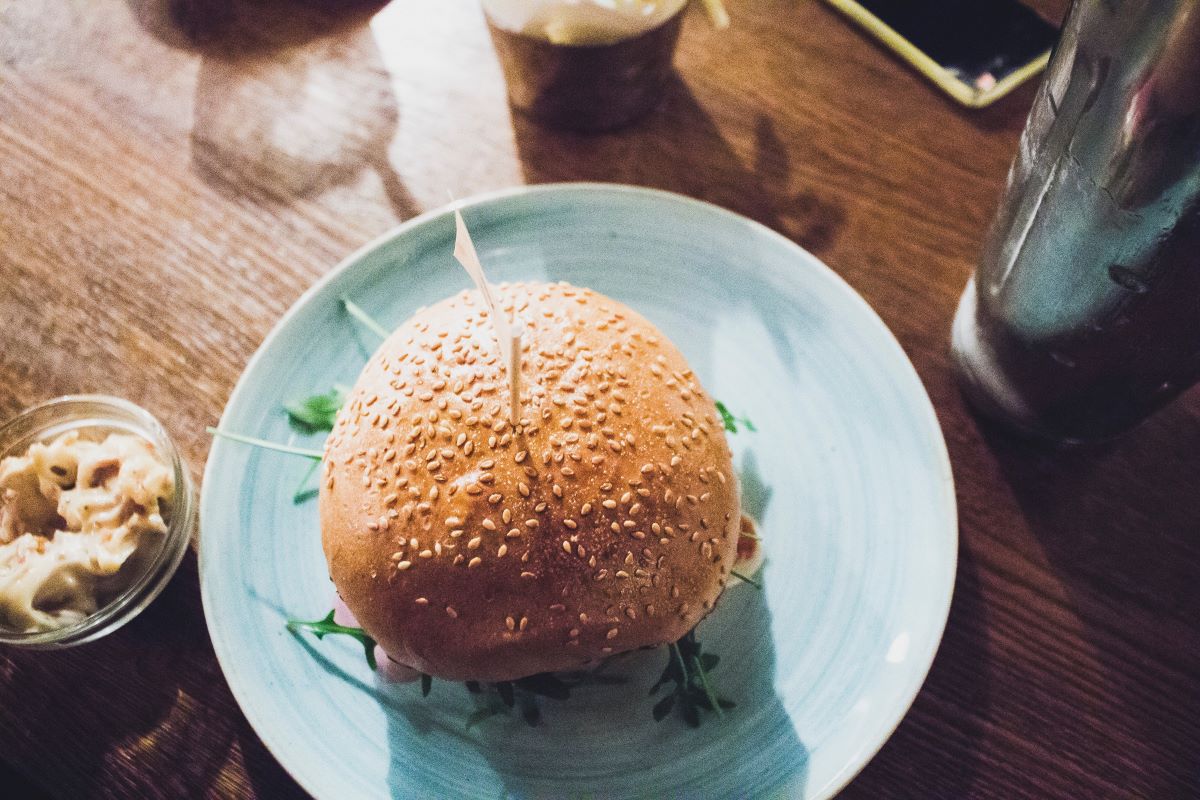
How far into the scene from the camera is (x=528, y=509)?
0.85 metres

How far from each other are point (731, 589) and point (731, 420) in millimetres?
231

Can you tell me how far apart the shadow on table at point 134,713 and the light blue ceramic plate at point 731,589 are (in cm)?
9

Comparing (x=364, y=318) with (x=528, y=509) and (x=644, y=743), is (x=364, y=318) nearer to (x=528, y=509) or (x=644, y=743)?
(x=528, y=509)

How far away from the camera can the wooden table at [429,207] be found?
0.97 m

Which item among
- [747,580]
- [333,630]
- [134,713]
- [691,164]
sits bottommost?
[134,713]

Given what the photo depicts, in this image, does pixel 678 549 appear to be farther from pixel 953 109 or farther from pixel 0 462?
pixel 953 109

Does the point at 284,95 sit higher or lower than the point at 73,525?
higher

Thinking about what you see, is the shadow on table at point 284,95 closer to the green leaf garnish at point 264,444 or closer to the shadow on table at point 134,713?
the green leaf garnish at point 264,444

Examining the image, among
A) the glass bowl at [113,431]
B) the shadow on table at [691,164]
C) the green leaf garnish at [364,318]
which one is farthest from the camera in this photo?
the shadow on table at [691,164]

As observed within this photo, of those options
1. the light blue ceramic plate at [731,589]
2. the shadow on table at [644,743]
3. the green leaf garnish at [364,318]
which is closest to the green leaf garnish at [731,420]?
the light blue ceramic plate at [731,589]

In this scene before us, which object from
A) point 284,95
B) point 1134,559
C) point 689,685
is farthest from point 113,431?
point 1134,559

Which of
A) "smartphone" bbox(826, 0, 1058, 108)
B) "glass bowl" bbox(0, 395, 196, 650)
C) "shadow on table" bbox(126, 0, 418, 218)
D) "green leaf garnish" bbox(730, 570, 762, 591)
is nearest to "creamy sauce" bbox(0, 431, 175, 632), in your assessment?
"glass bowl" bbox(0, 395, 196, 650)

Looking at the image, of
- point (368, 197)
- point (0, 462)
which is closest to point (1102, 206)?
point (368, 197)

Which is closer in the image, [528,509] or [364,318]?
[528,509]
